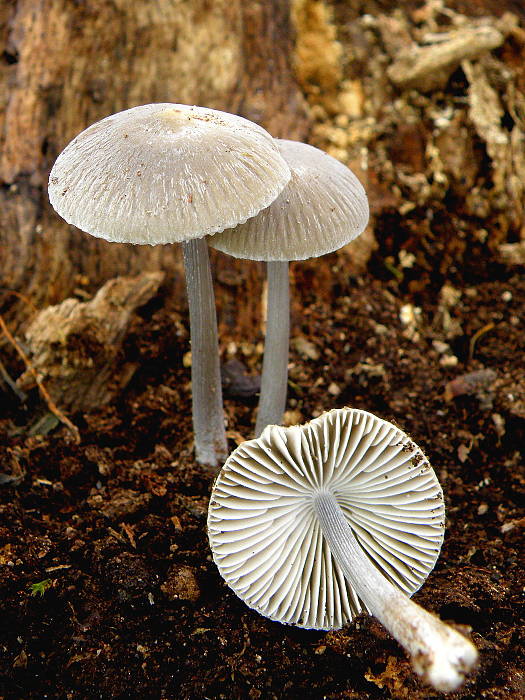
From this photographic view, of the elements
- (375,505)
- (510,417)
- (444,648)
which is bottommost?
(510,417)

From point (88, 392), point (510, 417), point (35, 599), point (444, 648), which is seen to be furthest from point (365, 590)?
point (88, 392)

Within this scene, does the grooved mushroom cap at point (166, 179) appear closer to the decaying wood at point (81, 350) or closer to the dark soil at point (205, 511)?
the decaying wood at point (81, 350)

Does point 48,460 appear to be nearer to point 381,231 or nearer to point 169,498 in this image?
point 169,498

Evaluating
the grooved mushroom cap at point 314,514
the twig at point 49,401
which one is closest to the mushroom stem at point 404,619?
the grooved mushroom cap at point 314,514

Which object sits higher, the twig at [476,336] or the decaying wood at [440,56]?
the decaying wood at [440,56]

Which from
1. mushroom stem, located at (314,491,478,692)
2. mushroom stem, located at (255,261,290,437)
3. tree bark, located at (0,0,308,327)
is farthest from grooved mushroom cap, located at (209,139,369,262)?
tree bark, located at (0,0,308,327)

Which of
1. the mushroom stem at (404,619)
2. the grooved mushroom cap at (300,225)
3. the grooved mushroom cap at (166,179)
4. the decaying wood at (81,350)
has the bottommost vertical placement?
the decaying wood at (81,350)

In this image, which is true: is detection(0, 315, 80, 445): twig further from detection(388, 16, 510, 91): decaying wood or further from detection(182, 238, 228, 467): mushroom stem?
detection(388, 16, 510, 91): decaying wood
